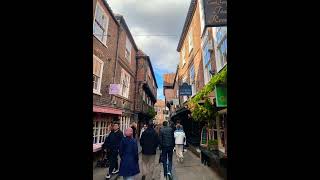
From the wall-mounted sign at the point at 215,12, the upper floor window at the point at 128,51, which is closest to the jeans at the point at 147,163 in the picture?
the wall-mounted sign at the point at 215,12

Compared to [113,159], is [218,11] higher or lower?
higher

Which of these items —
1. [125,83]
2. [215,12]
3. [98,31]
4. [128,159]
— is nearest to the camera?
[128,159]

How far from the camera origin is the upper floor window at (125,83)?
623 inches

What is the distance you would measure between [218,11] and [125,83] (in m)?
11.7

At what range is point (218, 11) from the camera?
19.7ft

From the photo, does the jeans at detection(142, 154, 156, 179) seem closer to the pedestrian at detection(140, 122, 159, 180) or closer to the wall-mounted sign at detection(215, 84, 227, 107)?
the pedestrian at detection(140, 122, 159, 180)

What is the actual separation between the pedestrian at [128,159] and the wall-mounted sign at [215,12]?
363 cm

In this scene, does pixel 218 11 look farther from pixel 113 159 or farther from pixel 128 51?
pixel 128 51

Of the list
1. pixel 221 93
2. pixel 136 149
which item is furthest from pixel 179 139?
pixel 136 149

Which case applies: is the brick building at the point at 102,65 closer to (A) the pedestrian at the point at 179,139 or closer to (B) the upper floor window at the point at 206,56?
(A) the pedestrian at the point at 179,139
